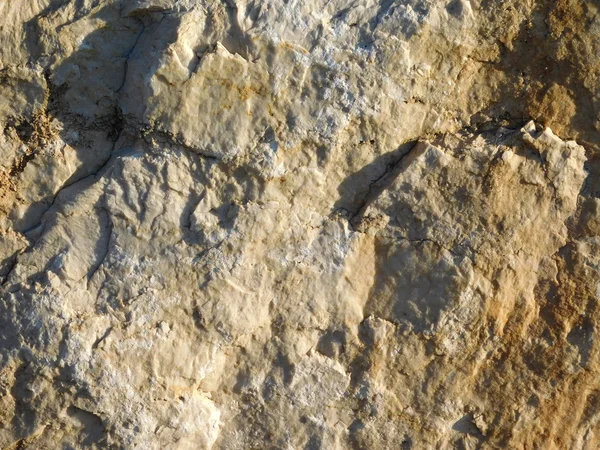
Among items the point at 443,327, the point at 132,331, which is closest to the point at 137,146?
the point at 132,331

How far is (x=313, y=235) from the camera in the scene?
10.9 feet

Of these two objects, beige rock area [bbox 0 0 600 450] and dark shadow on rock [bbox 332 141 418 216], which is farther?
dark shadow on rock [bbox 332 141 418 216]

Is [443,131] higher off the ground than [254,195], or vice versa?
[443,131]

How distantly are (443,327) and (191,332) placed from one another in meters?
1.18

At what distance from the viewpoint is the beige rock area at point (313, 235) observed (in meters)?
3.26

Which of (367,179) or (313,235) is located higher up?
(367,179)

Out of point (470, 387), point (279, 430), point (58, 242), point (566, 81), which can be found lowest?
point (279, 430)

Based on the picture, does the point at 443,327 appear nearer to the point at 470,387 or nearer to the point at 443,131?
the point at 470,387

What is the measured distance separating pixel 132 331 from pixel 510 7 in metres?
2.34

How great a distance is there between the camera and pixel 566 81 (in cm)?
333

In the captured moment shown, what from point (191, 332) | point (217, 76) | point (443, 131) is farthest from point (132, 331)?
point (443, 131)

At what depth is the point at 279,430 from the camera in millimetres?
3357

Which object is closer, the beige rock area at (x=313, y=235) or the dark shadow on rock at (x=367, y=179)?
the beige rock area at (x=313, y=235)

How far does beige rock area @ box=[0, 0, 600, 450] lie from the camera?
128 inches
